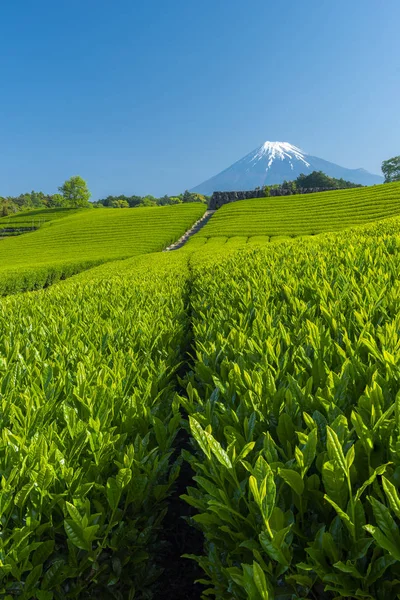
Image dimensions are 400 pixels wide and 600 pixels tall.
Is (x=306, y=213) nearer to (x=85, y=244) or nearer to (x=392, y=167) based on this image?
(x=85, y=244)

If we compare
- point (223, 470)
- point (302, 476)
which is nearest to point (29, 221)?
point (223, 470)

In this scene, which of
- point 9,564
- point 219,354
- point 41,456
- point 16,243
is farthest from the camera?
point 16,243

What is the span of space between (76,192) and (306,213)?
259 feet

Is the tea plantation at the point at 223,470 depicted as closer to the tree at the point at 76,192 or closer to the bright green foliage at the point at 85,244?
the bright green foliage at the point at 85,244

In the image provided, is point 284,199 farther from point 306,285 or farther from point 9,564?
point 9,564

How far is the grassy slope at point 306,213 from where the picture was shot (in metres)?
29.3

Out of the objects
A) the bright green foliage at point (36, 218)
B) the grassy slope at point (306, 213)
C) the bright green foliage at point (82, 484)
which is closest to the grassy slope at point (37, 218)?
the bright green foliage at point (36, 218)

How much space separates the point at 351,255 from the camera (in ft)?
17.6

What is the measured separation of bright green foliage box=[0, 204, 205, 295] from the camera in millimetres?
22941

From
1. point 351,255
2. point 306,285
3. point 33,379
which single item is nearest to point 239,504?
point 33,379

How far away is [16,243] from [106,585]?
1847 inches

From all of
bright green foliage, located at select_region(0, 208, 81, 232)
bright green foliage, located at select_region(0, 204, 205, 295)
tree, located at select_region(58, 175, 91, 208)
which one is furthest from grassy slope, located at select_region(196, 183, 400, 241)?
tree, located at select_region(58, 175, 91, 208)

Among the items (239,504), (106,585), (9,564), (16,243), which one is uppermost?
(16,243)

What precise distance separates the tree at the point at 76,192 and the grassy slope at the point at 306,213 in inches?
2533
